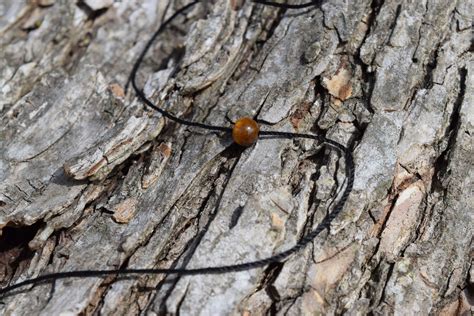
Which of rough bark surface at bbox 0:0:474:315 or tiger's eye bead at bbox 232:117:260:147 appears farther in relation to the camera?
tiger's eye bead at bbox 232:117:260:147

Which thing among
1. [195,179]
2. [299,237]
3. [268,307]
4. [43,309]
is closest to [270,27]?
[195,179]

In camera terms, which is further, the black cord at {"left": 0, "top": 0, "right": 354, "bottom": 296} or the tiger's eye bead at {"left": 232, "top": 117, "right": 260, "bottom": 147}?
the tiger's eye bead at {"left": 232, "top": 117, "right": 260, "bottom": 147}

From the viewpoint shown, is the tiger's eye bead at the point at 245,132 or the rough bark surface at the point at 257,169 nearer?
the rough bark surface at the point at 257,169

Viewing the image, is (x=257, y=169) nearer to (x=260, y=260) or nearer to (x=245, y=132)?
(x=245, y=132)

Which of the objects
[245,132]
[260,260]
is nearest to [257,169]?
[245,132]
